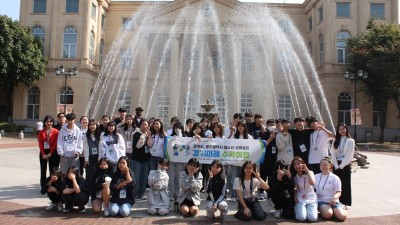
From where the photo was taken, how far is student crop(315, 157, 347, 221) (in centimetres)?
781

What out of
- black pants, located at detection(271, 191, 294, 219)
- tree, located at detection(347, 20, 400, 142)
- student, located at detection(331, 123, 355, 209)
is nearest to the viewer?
black pants, located at detection(271, 191, 294, 219)

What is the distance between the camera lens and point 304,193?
26.0 feet

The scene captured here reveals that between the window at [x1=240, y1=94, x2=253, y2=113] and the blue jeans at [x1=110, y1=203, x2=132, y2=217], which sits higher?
the window at [x1=240, y1=94, x2=253, y2=113]

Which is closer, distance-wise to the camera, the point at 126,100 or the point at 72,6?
the point at 72,6

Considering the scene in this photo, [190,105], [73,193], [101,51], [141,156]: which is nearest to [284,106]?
[190,105]

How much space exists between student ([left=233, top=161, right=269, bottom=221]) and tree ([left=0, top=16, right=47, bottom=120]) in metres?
33.3

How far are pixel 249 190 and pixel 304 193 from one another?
1179 millimetres

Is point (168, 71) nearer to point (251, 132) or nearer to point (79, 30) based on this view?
point (79, 30)

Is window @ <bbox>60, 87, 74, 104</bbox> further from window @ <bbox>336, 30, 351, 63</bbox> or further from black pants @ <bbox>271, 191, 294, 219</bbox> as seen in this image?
black pants @ <bbox>271, 191, 294, 219</bbox>

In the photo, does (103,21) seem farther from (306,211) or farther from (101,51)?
(306,211)

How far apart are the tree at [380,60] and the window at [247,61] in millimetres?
10359

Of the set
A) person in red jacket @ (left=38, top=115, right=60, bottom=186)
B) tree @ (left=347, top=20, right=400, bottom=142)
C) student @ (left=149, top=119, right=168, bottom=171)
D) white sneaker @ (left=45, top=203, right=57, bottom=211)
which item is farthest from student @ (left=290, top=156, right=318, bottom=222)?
tree @ (left=347, top=20, right=400, bottom=142)

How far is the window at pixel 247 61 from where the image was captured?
1656 inches

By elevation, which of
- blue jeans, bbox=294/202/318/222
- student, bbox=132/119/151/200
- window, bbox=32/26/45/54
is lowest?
blue jeans, bbox=294/202/318/222
